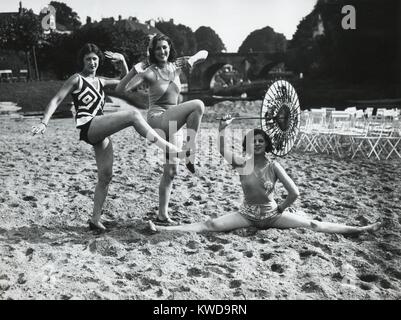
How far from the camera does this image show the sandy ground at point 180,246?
153 inches

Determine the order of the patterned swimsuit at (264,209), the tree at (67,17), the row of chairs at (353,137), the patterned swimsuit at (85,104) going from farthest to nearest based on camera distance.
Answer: the tree at (67,17), the row of chairs at (353,137), the patterned swimsuit at (264,209), the patterned swimsuit at (85,104)

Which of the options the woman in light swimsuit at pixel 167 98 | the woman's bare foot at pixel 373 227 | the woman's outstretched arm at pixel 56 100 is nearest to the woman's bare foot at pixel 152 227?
the woman in light swimsuit at pixel 167 98

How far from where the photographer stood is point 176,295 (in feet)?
12.3

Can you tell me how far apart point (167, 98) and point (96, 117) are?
801 millimetres

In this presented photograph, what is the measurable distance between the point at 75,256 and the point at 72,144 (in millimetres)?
7405

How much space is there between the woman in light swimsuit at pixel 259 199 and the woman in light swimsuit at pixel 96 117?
0.81 m

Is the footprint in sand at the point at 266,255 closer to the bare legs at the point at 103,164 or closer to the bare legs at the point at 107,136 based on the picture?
the bare legs at the point at 107,136

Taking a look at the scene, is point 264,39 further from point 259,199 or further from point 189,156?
point 189,156

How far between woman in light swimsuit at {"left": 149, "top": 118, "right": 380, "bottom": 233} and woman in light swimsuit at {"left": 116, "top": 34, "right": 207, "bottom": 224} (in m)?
0.41

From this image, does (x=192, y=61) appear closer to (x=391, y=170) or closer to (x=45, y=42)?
(x=391, y=170)

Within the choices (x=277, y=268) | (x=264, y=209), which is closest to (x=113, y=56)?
(x=264, y=209)

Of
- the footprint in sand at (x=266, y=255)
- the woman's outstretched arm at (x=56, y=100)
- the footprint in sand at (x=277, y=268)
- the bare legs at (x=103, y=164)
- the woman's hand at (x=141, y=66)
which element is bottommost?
the footprint in sand at (x=277, y=268)

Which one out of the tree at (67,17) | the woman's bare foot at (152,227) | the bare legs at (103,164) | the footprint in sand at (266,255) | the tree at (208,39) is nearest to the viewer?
the footprint in sand at (266,255)

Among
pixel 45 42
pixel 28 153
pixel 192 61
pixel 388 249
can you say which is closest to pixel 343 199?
pixel 388 249
